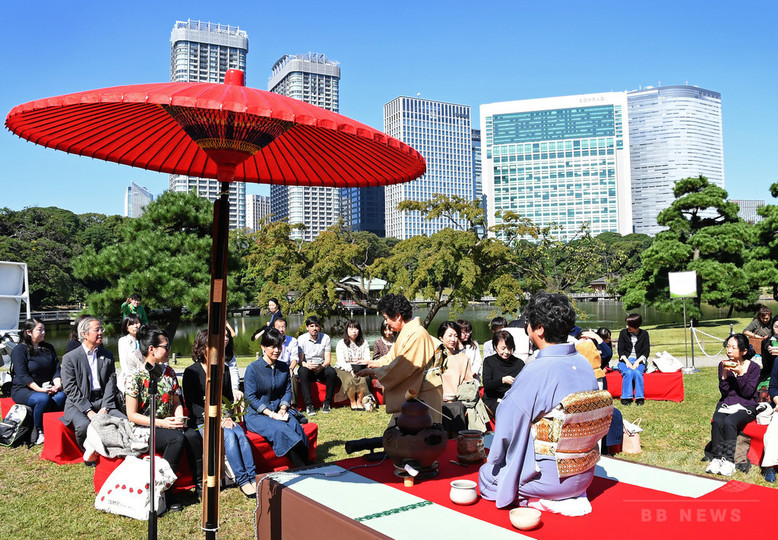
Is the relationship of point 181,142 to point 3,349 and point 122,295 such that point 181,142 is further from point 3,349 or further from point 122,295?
point 122,295

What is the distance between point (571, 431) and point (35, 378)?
5.99 metres

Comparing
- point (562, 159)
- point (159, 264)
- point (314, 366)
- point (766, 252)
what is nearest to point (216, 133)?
point (314, 366)

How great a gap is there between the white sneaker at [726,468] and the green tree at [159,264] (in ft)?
44.5

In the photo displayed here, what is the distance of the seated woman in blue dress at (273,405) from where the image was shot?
5.22m

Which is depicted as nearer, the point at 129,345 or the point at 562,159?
the point at 129,345

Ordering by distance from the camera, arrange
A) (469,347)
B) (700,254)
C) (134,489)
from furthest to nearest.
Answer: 1. (700,254)
2. (469,347)
3. (134,489)

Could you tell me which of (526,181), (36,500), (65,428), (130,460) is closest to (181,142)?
(130,460)

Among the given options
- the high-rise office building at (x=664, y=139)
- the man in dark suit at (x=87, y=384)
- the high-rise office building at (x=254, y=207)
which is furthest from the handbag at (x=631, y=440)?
the high-rise office building at (x=664, y=139)

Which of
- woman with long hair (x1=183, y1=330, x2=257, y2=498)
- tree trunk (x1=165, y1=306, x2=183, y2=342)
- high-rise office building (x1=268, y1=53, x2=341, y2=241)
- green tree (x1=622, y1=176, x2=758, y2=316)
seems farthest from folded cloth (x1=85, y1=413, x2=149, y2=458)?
high-rise office building (x1=268, y1=53, x2=341, y2=241)

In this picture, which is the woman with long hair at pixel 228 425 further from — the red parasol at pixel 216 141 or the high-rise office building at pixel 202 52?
the high-rise office building at pixel 202 52

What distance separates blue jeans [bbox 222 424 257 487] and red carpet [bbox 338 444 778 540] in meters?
1.87

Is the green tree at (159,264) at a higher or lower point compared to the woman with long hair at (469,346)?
higher

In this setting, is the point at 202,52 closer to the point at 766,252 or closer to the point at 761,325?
the point at 766,252

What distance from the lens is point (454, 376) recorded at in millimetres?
6699
